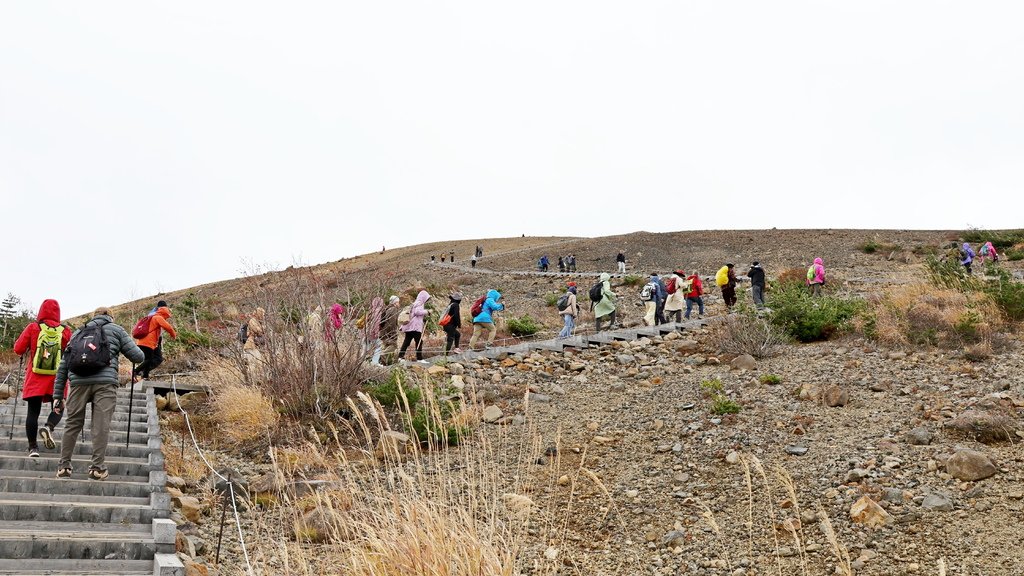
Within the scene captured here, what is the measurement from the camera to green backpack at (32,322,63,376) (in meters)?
7.52

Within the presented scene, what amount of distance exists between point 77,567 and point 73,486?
1.69m

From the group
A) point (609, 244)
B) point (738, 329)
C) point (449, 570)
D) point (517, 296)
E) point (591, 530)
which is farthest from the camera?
point (609, 244)

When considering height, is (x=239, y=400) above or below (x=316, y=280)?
below

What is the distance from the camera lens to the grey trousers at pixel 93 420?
22.4 ft

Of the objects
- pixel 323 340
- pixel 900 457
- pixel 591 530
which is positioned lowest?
pixel 591 530

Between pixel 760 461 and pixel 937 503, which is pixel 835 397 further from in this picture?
pixel 937 503

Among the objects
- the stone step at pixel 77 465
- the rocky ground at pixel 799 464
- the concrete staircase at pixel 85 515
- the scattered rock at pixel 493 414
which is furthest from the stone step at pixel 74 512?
the scattered rock at pixel 493 414

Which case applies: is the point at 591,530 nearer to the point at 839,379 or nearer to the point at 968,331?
the point at 839,379

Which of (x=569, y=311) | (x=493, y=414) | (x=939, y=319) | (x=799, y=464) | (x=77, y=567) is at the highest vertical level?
(x=939, y=319)

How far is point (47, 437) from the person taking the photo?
24.4 ft

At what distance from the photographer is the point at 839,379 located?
9.03 metres

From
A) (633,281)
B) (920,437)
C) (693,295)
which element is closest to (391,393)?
(920,437)

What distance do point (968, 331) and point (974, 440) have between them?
4005 mm

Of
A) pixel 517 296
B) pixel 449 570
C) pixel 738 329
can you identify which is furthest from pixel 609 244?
pixel 449 570
